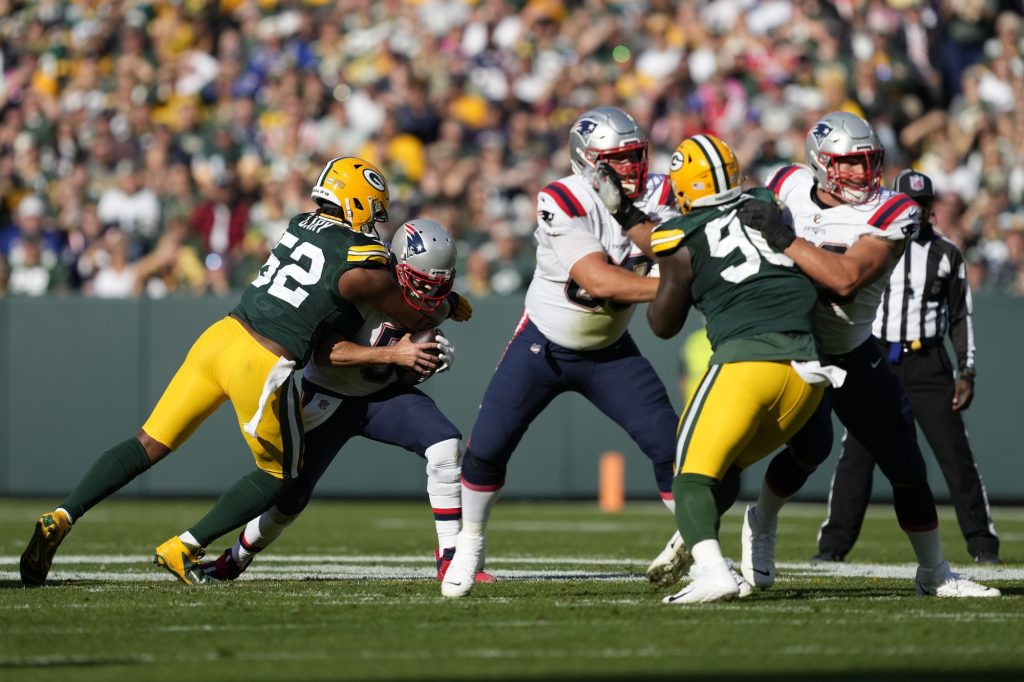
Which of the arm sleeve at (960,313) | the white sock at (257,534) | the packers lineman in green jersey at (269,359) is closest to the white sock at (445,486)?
the packers lineman in green jersey at (269,359)

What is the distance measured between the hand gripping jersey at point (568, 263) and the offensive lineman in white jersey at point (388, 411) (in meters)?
0.46

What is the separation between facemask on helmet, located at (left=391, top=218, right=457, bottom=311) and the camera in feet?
21.5

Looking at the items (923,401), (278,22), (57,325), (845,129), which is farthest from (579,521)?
(278,22)

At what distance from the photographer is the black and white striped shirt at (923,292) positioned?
27.8 feet

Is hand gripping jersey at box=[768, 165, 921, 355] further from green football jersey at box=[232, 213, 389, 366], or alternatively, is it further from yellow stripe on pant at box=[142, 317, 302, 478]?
yellow stripe on pant at box=[142, 317, 302, 478]

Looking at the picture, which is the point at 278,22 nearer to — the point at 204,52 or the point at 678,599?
the point at 204,52

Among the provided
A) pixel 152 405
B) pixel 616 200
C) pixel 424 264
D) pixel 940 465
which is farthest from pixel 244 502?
pixel 152 405

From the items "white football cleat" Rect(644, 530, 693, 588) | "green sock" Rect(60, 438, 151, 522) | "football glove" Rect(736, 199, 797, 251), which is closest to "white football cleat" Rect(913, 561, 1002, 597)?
"white football cleat" Rect(644, 530, 693, 588)

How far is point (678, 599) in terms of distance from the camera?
5656 mm

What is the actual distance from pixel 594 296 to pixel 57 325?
8.42 metres

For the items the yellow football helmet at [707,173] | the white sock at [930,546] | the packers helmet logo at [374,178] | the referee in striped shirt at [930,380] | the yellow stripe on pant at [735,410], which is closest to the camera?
the yellow stripe on pant at [735,410]

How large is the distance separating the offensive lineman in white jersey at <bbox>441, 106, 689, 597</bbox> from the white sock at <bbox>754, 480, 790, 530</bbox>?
15.0 inches

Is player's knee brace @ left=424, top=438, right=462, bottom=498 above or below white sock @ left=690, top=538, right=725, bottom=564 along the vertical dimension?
above

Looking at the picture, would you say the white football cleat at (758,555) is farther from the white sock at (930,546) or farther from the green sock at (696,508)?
the green sock at (696,508)
